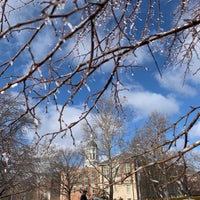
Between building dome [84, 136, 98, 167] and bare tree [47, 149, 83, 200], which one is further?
bare tree [47, 149, 83, 200]

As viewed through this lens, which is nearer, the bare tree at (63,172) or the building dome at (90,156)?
the building dome at (90,156)

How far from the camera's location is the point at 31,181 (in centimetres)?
1617

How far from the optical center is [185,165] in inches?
47.3

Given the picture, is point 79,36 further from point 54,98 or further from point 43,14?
point 43,14

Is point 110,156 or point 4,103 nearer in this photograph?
point 4,103

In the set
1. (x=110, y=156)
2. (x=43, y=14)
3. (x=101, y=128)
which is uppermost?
(x=101, y=128)

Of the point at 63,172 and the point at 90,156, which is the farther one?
the point at 63,172

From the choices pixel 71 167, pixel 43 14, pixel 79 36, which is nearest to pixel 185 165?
pixel 43 14

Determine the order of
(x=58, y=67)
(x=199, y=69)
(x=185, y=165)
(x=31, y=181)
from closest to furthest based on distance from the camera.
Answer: (x=185, y=165) < (x=58, y=67) < (x=199, y=69) < (x=31, y=181)

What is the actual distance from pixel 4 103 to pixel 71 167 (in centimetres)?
2336

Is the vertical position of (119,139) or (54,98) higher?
(119,139)

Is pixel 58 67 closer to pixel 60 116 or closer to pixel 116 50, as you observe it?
pixel 60 116

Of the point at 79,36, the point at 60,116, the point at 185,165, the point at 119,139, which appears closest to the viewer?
the point at 185,165

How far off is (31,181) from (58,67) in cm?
1567
